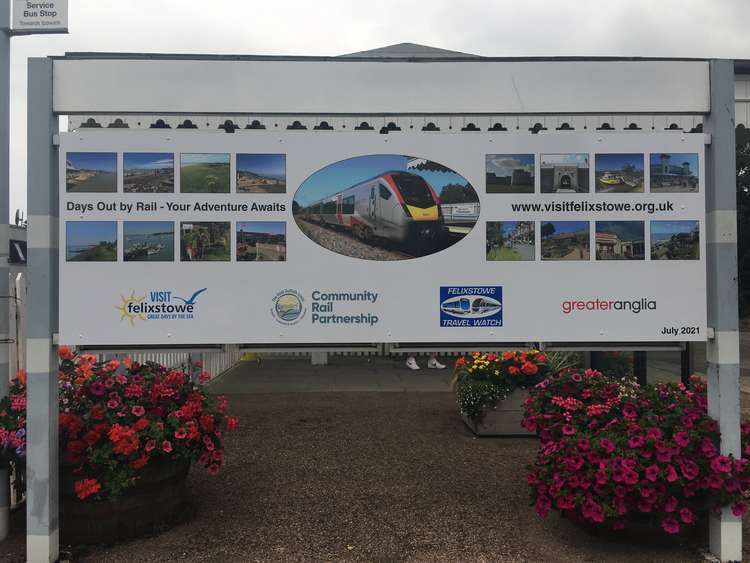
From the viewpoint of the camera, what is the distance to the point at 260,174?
3383 millimetres

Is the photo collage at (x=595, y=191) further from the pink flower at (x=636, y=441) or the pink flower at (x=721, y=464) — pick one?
the pink flower at (x=721, y=464)

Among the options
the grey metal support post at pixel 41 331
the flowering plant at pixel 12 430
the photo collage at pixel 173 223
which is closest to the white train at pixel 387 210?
the photo collage at pixel 173 223

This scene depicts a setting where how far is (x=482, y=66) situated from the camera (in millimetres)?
3445

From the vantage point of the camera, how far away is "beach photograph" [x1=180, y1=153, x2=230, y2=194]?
3.34 meters

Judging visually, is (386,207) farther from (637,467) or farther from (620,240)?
(637,467)

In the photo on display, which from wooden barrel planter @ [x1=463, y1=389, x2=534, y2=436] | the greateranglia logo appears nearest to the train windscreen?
the greateranglia logo

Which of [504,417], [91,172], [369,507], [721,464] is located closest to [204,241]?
[91,172]

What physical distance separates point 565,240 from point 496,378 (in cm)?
307

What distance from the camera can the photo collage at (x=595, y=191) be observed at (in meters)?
3.41

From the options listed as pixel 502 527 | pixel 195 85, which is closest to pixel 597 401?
pixel 502 527

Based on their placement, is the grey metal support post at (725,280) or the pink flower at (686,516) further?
the grey metal support post at (725,280)

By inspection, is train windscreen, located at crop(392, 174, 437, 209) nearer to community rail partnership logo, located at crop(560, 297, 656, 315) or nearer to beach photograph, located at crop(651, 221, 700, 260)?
community rail partnership logo, located at crop(560, 297, 656, 315)

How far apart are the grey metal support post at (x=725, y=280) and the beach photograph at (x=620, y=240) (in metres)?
0.44

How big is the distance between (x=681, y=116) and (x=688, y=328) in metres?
1.38
